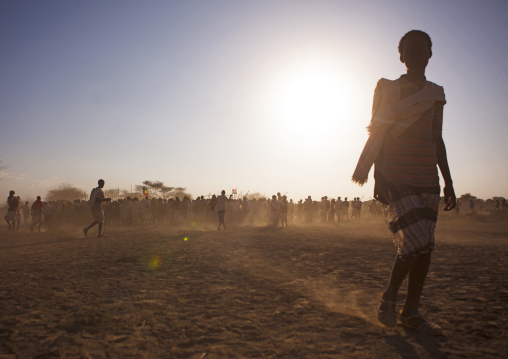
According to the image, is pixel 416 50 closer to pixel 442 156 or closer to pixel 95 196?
pixel 442 156

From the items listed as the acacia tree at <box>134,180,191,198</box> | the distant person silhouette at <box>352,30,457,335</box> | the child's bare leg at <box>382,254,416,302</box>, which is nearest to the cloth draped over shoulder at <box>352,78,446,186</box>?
the distant person silhouette at <box>352,30,457,335</box>

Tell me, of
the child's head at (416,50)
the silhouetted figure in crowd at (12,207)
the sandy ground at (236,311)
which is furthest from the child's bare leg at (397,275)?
the silhouetted figure in crowd at (12,207)

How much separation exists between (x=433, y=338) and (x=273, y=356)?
120 cm

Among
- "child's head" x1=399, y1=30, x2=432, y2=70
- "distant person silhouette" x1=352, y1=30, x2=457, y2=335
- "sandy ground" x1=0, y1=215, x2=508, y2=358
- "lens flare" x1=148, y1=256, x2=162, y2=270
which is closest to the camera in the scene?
"sandy ground" x1=0, y1=215, x2=508, y2=358

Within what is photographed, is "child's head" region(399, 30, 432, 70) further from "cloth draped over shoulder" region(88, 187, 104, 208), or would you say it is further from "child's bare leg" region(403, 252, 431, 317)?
"cloth draped over shoulder" region(88, 187, 104, 208)

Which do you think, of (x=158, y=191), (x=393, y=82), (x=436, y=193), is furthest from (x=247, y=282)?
(x=158, y=191)

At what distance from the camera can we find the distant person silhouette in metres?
2.61

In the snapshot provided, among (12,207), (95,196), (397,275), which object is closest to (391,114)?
(397,275)

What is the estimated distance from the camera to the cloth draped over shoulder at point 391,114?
9.23 feet

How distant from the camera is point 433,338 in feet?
7.83

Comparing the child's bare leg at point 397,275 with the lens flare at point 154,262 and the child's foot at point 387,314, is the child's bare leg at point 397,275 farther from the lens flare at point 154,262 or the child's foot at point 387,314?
the lens flare at point 154,262

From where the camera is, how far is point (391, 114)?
2.85m

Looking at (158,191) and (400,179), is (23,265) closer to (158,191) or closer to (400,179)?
(400,179)

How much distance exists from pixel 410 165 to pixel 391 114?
466 millimetres
